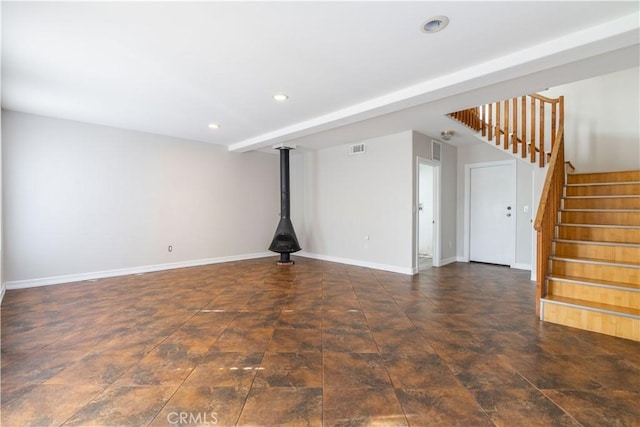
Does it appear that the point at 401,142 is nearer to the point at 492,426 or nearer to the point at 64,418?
the point at 492,426

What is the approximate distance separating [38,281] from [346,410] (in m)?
5.09

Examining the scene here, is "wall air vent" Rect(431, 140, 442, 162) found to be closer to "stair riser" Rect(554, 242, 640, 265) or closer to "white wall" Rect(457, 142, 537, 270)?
"white wall" Rect(457, 142, 537, 270)

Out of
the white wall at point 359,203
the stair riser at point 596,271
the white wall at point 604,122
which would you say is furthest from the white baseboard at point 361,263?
the white wall at point 604,122

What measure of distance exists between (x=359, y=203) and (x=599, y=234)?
352 cm

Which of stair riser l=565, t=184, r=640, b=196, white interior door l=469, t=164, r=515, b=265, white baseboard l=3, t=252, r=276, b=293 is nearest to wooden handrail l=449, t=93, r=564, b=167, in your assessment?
stair riser l=565, t=184, r=640, b=196

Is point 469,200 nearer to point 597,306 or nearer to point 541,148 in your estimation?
point 541,148

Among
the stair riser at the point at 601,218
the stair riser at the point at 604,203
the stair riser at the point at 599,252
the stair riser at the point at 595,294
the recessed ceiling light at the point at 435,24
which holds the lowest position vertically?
the stair riser at the point at 595,294

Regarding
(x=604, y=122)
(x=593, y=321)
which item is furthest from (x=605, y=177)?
(x=593, y=321)

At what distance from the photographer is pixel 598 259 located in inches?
130

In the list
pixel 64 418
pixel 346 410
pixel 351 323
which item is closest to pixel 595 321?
pixel 351 323

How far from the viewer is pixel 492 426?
156 cm

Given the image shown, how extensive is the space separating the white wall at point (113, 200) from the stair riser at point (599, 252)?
219 inches

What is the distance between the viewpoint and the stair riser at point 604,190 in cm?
400

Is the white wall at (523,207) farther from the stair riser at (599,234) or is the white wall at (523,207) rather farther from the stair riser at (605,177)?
the stair riser at (599,234)
